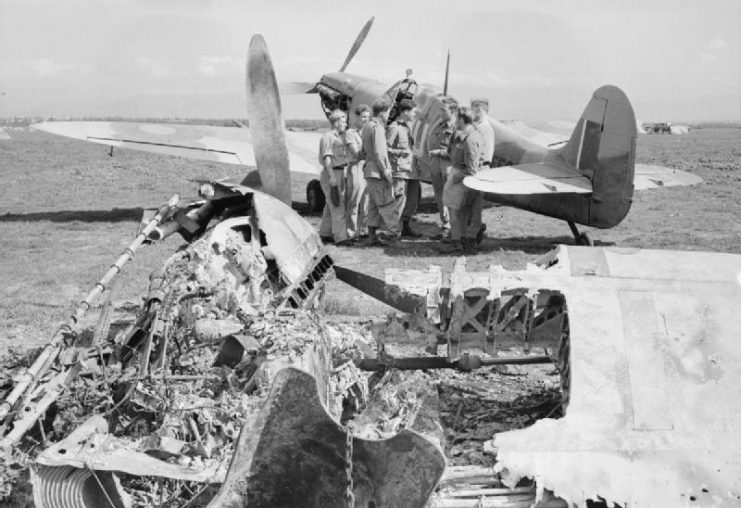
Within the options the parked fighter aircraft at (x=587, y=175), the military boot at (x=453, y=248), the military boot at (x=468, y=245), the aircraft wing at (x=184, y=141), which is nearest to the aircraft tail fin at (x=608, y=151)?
the parked fighter aircraft at (x=587, y=175)

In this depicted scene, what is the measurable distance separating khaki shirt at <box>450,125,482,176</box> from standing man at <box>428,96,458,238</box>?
101cm

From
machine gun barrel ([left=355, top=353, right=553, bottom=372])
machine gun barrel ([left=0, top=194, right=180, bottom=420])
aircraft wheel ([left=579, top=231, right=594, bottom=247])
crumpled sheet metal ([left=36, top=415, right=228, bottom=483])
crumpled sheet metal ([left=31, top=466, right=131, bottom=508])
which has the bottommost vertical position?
aircraft wheel ([left=579, top=231, right=594, bottom=247])

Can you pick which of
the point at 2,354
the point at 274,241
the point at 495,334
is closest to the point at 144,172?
the point at 2,354

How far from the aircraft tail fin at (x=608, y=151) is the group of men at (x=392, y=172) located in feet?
4.91

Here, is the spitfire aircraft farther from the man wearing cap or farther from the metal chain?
the metal chain

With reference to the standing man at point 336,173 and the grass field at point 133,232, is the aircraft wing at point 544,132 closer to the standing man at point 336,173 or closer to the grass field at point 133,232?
the grass field at point 133,232

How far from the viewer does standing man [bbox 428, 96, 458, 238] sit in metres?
13.1

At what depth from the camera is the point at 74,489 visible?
357cm

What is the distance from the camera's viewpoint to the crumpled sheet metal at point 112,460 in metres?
3.53

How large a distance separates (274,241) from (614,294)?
284 cm

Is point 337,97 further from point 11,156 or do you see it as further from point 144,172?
point 11,156

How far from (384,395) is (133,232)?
9577 millimetres

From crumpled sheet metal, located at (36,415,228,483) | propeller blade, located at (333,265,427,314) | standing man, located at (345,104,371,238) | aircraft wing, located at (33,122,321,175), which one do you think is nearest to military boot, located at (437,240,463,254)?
standing man, located at (345,104,371,238)

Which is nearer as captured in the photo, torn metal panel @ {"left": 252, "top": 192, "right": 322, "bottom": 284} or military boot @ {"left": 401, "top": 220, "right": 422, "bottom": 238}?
torn metal panel @ {"left": 252, "top": 192, "right": 322, "bottom": 284}
